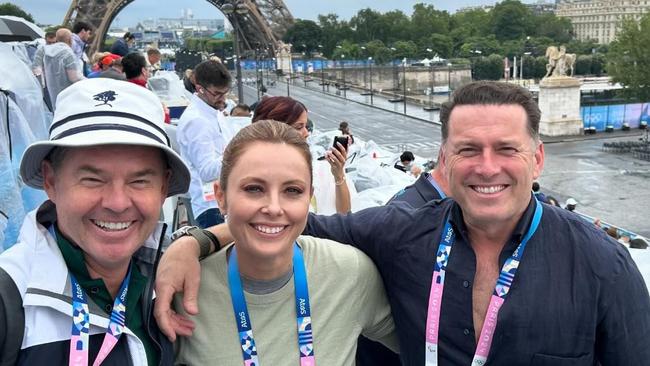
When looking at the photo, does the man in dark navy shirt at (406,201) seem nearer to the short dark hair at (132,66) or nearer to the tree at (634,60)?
the short dark hair at (132,66)

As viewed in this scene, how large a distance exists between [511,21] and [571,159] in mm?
65979

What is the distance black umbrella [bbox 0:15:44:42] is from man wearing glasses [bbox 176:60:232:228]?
4.43 meters

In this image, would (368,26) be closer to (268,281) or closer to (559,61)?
(559,61)

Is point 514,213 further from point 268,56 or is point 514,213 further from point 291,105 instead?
point 268,56

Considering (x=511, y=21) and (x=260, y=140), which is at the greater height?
(x=511, y=21)

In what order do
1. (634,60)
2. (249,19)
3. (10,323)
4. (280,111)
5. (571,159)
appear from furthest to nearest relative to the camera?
(249,19) < (634,60) < (571,159) < (280,111) < (10,323)

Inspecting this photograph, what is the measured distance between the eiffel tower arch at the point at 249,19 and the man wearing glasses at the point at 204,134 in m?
48.4

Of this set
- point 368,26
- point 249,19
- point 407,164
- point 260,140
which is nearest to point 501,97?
point 260,140

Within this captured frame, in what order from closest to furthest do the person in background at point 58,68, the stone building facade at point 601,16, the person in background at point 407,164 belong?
1. the person in background at point 58,68
2. the person in background at point 407,164
3. the stone building facade at point 601,16

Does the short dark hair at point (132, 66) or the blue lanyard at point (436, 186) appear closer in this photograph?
A: the blue lanyard at point (436, 186)

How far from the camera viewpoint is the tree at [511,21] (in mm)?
89438

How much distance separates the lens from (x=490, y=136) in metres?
2.07

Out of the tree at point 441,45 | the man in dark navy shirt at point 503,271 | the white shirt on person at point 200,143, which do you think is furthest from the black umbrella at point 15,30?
the tree at point 441,45

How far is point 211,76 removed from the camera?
4.52 meters
